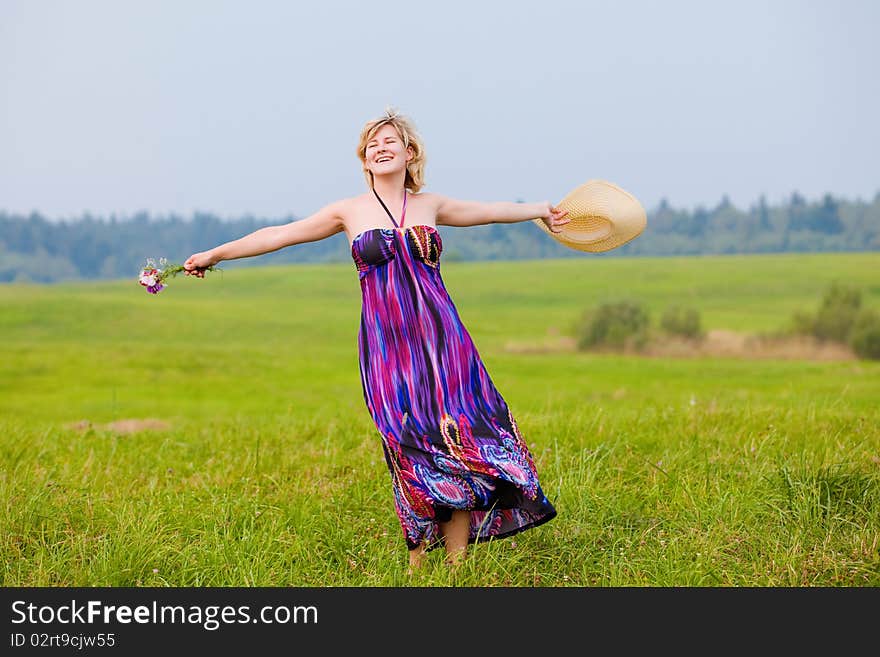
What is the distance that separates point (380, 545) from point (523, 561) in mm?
813

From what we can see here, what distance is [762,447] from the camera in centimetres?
712

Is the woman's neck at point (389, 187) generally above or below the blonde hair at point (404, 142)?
below

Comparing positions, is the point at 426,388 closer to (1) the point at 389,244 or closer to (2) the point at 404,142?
(1) the point at 389,244

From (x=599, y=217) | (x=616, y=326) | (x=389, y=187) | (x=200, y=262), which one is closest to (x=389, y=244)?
(x=389, y=187)

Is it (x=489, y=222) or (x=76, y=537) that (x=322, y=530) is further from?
(x=489, y=222)

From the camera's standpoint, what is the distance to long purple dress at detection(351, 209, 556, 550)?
476cm

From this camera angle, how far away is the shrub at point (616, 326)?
25.0 meters

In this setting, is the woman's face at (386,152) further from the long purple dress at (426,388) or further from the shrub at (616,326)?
the shrub at (616,326)

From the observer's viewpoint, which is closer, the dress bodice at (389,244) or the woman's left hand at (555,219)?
the dress bodice at (389,244)

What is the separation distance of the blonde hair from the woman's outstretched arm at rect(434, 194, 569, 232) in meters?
0.15

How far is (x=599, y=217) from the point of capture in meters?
5.53

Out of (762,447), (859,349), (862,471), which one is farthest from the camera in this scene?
(859,349)

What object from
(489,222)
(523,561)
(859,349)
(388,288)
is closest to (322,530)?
(523,561)

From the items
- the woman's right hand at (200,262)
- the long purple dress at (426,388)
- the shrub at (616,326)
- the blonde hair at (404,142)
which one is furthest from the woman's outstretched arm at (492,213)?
the shrub at (616,326)
